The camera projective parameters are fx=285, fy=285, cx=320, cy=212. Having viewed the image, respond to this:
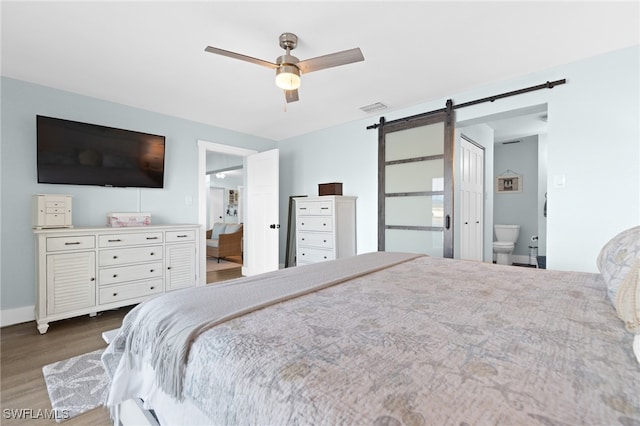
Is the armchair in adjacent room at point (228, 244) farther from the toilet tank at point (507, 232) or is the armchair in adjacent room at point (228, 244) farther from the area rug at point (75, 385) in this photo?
the toilet tank at point (507, 232)

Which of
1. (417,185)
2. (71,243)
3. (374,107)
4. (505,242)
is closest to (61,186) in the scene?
(71,243)

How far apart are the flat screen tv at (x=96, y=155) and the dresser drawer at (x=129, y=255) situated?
33.4 inches

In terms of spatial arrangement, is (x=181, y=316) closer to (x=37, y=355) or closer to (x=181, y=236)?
(x=37, y=355)

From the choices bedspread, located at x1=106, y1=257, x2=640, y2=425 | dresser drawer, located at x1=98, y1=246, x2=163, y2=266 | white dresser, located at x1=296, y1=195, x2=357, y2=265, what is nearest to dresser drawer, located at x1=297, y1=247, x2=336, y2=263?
white dresser, located at x1=296, y1=195, x2=357, y2=265

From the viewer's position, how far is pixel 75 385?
180 centimetres

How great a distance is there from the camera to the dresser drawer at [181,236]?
340 centimetres

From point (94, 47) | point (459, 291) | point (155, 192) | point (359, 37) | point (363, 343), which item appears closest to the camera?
point (363, 343)

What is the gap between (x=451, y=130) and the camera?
3.22 metres

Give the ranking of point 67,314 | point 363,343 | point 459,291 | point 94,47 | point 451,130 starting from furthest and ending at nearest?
1. point 451,130
2. point 67,314
3. point 94,47
4. point 459,291
5. point 363,343

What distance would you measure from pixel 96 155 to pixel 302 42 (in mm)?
2659

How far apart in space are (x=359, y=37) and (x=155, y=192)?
3099 mm

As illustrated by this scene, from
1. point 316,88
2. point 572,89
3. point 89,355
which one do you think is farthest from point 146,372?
point 572,89

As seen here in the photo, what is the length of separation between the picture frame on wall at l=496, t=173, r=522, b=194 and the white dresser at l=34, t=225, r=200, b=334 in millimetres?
5935

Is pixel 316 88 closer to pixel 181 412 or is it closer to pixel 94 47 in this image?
pixel 94 47
